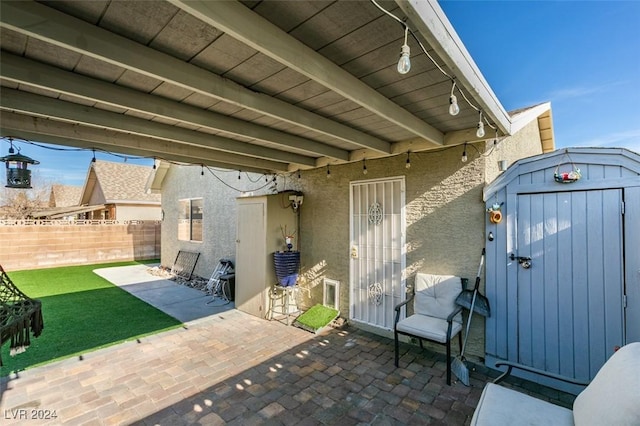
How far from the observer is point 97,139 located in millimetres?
3594

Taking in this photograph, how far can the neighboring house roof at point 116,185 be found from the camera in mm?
15781

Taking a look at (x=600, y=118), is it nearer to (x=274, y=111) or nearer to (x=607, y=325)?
(x=607, y=325)

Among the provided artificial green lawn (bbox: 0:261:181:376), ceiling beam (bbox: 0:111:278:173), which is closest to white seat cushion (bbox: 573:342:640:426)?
ceiling beam (bbox: 0:111:278:173)

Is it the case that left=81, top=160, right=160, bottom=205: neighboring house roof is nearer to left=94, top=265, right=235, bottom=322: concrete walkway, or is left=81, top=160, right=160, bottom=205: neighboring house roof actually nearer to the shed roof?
left=94, top=265, right=235, bottom=322: concrete walkway

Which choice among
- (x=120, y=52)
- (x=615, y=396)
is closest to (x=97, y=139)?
(x=120, y=52)

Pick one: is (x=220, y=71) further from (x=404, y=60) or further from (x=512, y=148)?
(x=512, y=148)

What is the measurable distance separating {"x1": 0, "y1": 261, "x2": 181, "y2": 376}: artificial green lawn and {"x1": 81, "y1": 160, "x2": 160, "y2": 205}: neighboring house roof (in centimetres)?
778

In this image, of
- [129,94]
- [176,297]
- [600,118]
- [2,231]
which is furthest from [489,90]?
[2,231]

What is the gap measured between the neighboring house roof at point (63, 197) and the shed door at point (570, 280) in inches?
1145

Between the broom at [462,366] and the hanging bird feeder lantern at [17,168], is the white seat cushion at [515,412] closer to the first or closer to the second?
the broom at [462,366]

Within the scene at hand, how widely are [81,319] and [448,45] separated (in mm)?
7182

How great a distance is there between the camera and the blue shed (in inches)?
118

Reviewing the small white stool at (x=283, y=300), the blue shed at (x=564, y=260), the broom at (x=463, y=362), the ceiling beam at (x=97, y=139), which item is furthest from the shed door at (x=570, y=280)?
the ceiling beam at (x=97, y=139)

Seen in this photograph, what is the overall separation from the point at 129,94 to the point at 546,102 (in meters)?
6.42
